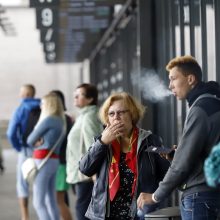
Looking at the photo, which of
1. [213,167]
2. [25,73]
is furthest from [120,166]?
[25,73]

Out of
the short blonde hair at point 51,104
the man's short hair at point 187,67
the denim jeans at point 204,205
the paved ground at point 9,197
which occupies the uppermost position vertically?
the man's short hair at point 187,67

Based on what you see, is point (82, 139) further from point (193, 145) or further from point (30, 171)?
point (193, 145)

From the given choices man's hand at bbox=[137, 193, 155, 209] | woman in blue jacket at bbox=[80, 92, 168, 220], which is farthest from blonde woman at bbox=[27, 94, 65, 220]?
man's hand at bbox=[137, 193, 155, 209]

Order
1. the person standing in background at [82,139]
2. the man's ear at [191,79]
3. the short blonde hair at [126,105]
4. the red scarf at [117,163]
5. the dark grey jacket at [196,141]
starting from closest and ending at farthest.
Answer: the dark grey jacket at [196,141] → the man's ear at [191,79] → the red scarf at [117,163] → the short blonde hair at [126,105] → the person standing in background at [82,139]

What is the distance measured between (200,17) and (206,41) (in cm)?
27

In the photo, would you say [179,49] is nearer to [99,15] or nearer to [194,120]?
[194,120]

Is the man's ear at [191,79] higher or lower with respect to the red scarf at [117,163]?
higher

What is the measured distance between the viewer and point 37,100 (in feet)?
28.2

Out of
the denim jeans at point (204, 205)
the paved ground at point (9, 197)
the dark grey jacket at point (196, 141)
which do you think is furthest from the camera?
the paved ground at point (9, 197)

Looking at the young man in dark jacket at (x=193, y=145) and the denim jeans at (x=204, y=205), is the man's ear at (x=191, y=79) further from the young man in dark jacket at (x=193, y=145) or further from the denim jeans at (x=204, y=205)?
the denim jeans at (x=204, y=205)

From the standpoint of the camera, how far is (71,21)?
12602 millimetres

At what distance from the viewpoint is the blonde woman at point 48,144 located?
745 cm

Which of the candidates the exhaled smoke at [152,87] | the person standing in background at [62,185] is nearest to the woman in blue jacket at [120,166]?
the exhaled smoke at [152,87]

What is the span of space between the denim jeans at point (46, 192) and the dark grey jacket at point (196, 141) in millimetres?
3856
